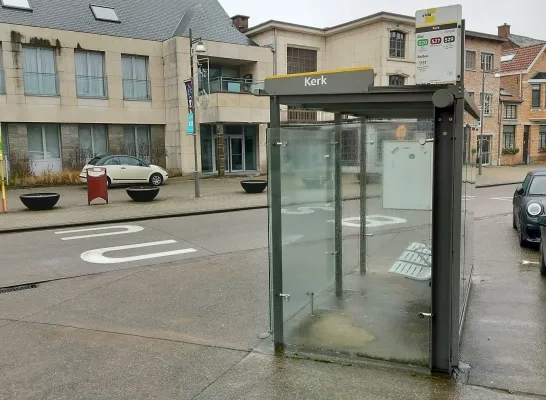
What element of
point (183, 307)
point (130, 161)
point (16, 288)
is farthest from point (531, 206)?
point (130, 161)

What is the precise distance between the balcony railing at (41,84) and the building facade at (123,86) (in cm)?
5

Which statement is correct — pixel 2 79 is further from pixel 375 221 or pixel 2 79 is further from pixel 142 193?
pixel 375 221

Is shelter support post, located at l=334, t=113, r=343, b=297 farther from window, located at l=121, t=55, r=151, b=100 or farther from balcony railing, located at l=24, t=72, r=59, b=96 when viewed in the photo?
window, located at l=121, t=55, r=151, b=100

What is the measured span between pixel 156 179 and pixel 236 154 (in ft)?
27.2

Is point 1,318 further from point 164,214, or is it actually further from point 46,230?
point 164,214

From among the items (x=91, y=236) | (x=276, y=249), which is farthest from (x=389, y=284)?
(x=91, y=236)

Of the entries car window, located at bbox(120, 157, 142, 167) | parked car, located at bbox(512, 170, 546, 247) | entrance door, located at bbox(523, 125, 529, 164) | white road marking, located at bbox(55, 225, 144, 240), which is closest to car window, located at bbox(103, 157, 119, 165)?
car window, located at bbox(120, 157, 142, 167)

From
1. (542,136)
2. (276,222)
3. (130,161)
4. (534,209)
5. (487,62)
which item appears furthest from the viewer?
(542,136)

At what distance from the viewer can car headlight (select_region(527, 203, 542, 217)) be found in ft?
29.2

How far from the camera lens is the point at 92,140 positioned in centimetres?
2745

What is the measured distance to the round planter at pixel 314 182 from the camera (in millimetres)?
5008

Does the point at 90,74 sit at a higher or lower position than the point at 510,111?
higher

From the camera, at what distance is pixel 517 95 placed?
4353 centimetres

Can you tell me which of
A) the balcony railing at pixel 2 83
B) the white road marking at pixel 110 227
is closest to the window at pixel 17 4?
the balcony railing at pixel 2 83
